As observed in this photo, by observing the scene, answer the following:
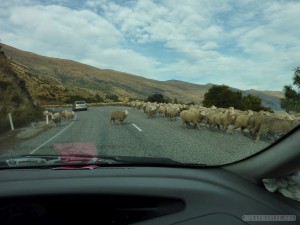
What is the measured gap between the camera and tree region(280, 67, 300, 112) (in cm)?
338

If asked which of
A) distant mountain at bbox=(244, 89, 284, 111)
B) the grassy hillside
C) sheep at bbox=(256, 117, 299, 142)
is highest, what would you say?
distant mountain at bbox=(244, 89, 284, 111)

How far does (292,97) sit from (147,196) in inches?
58.9

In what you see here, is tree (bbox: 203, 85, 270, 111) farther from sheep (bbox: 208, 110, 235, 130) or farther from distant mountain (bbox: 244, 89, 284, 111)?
distant mountain (bbox: 244, 89, 284, 111)

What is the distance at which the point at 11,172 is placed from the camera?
10.4ft

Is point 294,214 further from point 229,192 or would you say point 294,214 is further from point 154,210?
point 154,210

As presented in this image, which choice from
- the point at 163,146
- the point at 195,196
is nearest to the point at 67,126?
the point at 163,146

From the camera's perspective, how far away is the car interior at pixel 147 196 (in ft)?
9.05

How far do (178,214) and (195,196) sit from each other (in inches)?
6.3

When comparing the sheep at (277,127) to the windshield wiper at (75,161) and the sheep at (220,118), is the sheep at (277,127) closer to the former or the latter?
the windshield wiper at (75,161)

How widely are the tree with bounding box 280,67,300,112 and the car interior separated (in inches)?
24.7

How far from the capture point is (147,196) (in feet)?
9.43

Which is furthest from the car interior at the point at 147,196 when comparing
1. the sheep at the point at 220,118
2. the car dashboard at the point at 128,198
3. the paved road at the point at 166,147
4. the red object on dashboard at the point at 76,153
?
the sheep at the point at 220,118

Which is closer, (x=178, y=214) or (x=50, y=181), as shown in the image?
(x=178, y=214)

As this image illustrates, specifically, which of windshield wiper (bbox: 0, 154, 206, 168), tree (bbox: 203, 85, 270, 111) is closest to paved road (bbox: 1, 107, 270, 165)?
windshield wiper (bbox: 0, 154, 206, 168)
